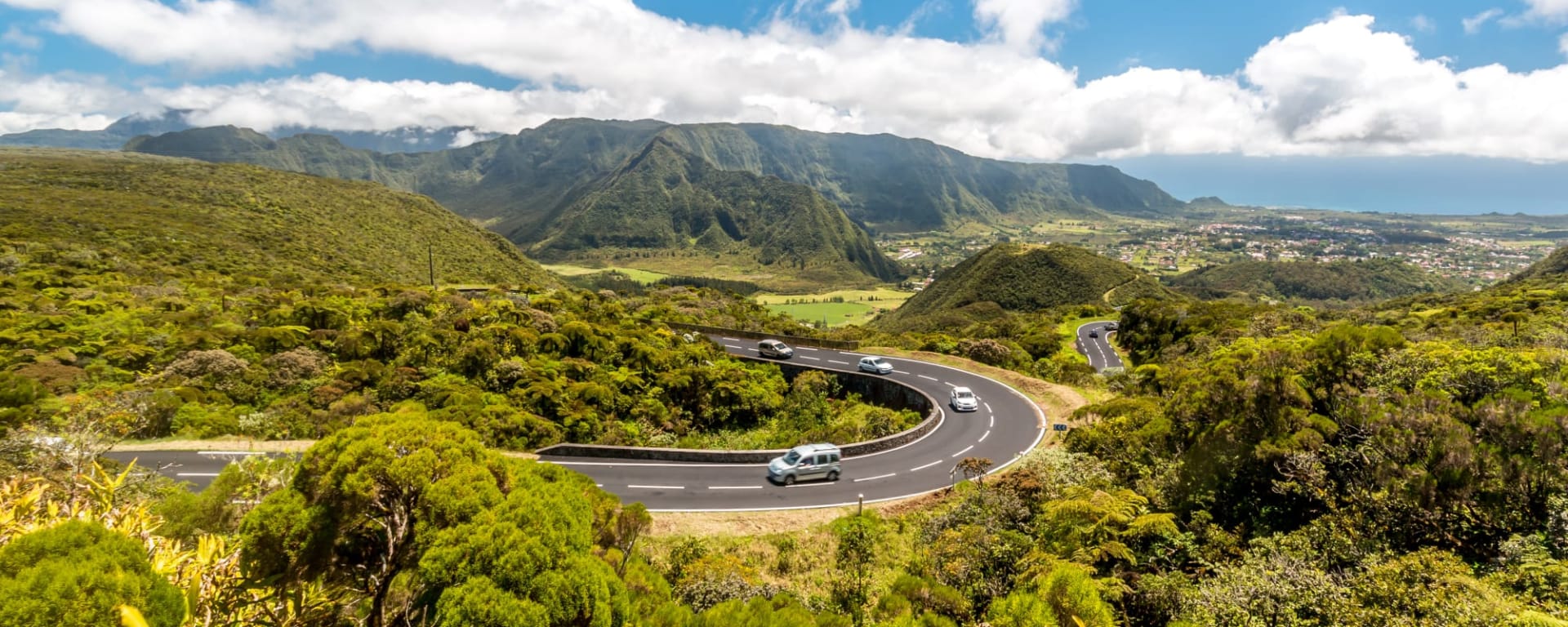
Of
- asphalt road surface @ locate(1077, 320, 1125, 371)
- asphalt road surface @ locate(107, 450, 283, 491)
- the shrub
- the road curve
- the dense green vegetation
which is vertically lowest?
asphalt road surface @ locate(1077, 320, 1125, 371)

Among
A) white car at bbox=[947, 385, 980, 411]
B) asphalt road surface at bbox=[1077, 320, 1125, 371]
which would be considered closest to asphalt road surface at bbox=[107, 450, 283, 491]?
white car at bbox=[947, 385, 980, 411]

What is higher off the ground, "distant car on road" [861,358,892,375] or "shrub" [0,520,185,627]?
"shrub" [0,520,185,627]

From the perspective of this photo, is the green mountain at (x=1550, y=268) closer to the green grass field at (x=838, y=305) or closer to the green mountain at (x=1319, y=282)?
the green mountain at (x=1319, y=282)

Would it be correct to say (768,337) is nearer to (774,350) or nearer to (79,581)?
(774,350)

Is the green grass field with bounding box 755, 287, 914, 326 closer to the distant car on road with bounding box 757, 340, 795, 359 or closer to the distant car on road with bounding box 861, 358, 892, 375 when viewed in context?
the distant car on road with bounding box 757, 340, 795, 359

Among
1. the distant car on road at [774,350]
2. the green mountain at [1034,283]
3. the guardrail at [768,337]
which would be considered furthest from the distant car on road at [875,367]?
the green mountain at [1034,283]

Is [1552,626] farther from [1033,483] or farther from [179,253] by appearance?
[179,253]
